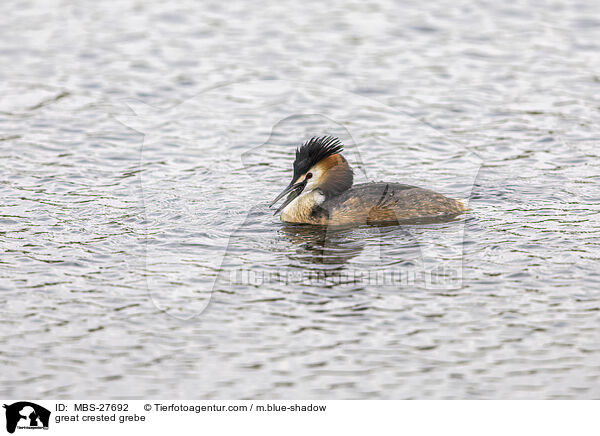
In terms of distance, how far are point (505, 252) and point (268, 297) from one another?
3111 mm

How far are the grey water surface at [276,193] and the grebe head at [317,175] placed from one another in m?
0.50

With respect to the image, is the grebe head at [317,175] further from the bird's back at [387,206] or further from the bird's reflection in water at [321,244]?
the bird's reflection in water at [321,244]

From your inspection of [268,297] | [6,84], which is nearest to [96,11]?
[6,84]

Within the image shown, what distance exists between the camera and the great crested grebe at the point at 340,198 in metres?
12.2

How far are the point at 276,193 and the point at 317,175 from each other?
Result: 1.13 metres

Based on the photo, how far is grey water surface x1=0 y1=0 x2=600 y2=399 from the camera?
8.55 m

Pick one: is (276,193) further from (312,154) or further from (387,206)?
(387,206)

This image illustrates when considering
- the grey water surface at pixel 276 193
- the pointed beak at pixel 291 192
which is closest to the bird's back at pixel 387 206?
the grey water surface at pixel 276 193
